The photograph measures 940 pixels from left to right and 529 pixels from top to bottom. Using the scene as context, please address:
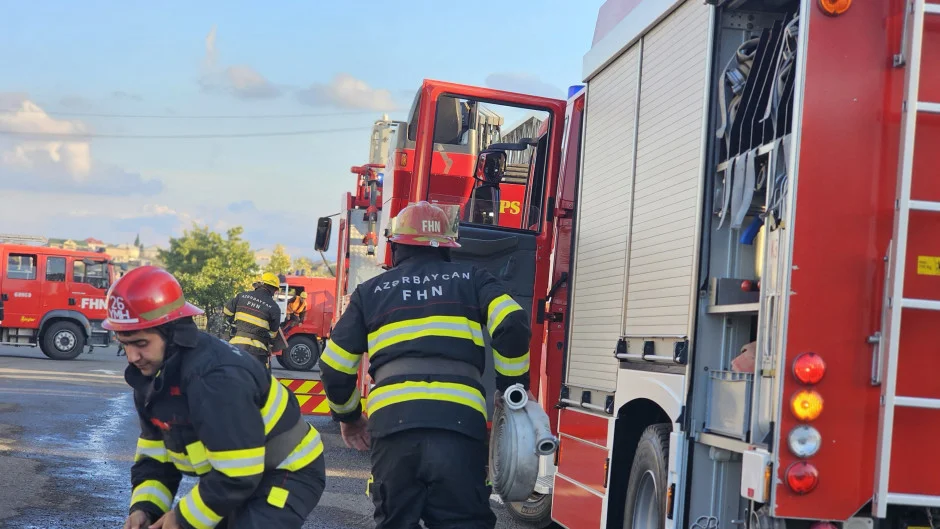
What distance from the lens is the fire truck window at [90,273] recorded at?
86.2ft

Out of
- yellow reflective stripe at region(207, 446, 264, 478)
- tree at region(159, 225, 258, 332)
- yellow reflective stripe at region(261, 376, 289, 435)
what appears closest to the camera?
yellow reflective stripe at region(207, 446, 264, 478)

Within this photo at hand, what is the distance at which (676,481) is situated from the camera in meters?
5.09

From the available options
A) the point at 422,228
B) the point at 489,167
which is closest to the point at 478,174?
the point at 489,167

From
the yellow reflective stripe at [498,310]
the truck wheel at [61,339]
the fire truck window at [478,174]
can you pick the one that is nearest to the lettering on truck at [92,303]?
the truck wheel at [61,339]

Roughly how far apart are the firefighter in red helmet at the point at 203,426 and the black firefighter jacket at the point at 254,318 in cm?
910

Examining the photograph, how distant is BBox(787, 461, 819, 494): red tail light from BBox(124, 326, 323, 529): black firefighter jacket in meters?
1.70

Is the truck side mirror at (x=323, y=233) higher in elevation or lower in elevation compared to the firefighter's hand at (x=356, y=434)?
higher

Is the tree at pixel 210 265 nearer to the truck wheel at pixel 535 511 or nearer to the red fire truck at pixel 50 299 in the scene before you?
the red fire truck at pixel 50 299

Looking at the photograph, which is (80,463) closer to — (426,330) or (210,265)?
(426,330)

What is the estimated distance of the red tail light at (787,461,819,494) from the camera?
4.11m

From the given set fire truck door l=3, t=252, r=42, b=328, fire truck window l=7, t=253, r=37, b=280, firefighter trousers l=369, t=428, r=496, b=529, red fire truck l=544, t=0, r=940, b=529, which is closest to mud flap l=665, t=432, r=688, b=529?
red fire truck l=544, t=0, r=940, b=529

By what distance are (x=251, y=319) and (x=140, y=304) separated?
374 inches

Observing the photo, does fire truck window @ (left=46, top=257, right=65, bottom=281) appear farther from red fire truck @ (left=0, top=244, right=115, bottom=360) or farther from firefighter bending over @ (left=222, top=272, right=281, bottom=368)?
firefighter bending over @ (left=222, top=272, right=281, bottom=368)

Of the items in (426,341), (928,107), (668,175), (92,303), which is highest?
(928,107)
